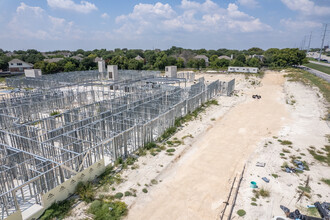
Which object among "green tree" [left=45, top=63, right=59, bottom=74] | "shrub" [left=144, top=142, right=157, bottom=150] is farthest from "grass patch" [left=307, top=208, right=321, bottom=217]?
"green tree" [left=45, top=63, right=59, bottom=74]

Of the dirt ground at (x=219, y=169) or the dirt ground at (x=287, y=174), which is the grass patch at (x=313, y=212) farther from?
the dirt ground at (x=219, y=169)

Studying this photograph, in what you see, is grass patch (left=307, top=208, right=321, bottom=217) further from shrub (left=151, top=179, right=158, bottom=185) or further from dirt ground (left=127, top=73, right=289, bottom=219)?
shrub (left=151, top=179, right=158, bottom=185)

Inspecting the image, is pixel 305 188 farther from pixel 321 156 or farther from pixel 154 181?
pixel 154 181

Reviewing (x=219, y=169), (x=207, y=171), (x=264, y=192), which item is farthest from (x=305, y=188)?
(x=207, y=171)

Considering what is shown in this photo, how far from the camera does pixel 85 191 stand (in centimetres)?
1114

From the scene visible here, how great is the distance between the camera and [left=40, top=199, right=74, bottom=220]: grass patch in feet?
31.6

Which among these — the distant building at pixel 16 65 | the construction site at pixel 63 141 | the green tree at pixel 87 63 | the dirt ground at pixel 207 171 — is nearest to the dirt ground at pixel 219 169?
the dirt ground at pixel 207 171

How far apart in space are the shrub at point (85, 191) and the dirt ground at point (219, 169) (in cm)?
42

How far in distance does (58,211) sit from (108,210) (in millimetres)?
2395

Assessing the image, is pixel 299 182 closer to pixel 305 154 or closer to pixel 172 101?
pixel 305 154

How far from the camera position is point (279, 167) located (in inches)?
563

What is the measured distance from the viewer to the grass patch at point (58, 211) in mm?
9620

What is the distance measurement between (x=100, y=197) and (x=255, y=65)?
75.7 m

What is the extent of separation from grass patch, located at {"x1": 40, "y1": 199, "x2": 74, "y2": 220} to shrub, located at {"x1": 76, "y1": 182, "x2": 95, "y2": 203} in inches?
25.0
